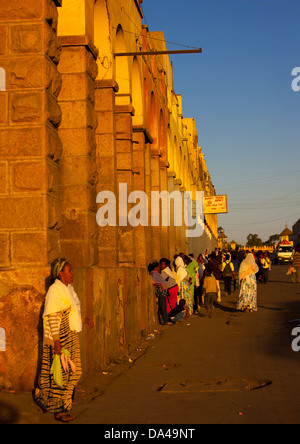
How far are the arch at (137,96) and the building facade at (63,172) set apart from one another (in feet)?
6.92

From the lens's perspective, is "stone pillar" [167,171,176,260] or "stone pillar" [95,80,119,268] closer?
"stone pillar" [95,80,119,268]

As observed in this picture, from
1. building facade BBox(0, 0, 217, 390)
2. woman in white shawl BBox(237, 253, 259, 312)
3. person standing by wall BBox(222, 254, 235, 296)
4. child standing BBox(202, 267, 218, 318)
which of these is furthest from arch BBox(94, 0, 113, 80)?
person standing by wall BBox(222, 254, 235, 296)

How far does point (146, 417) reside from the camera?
6750 millimetres

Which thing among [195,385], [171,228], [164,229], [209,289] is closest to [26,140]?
[195,385]

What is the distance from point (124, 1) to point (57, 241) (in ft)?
27.8

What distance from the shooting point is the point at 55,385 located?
281 inches

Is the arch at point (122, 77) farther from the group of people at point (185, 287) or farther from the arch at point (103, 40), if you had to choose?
the group of people at point (185, 287)

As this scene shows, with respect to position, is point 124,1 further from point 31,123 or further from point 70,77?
point 31,123

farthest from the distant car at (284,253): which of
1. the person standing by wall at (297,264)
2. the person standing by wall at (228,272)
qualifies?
the person standing by wall at (228,272)

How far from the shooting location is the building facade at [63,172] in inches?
315

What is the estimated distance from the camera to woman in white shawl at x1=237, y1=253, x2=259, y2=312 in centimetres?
1891

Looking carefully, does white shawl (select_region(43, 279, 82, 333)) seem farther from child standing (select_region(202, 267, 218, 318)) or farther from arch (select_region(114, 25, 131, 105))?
child standing (select_region(202, 267, 218, 318))

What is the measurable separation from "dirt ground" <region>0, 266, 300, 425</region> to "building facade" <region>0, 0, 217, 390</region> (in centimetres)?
57
